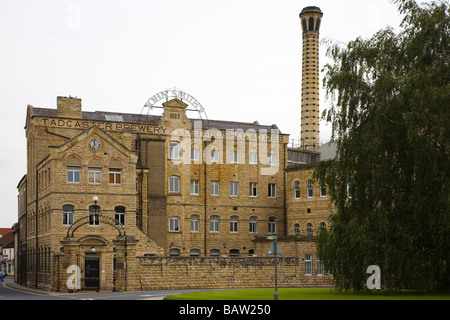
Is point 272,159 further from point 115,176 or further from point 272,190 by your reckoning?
point 115,176

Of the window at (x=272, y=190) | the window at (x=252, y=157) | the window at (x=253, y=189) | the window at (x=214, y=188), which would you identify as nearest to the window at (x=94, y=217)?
the window at (x=214, y=188)

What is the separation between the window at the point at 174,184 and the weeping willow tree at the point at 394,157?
30360mm

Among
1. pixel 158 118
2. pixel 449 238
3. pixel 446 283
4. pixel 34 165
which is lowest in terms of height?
pixel 446 283

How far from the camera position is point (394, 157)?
33781mm

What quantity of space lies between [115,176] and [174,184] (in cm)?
1026

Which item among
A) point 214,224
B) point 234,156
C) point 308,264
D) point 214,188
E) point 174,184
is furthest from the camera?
point 234,156

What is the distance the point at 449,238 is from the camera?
103 feet

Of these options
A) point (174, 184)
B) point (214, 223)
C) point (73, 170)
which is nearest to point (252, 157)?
point (214, 223)

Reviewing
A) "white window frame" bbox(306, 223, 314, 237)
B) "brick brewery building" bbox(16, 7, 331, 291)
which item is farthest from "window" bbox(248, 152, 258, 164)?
"white window frame" bbox(306, 223, 314, 237)

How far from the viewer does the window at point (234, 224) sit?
6806 centimetres
